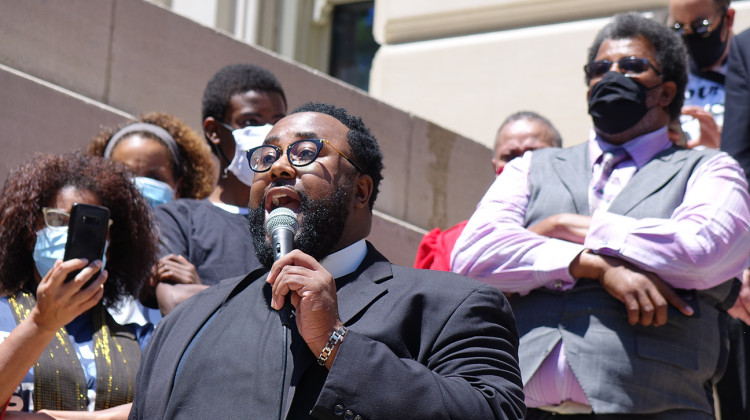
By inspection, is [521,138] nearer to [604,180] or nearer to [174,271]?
[604,180]

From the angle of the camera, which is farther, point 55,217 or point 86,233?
point 55,217

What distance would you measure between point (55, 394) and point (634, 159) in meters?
2.40

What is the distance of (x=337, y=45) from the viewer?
11609 millimetres

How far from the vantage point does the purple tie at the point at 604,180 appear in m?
4.56

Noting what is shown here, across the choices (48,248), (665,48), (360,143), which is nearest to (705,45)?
(665,48)

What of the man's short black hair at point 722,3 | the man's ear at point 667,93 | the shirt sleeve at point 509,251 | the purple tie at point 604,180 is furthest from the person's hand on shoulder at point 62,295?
the man's short black hair at point 722,3

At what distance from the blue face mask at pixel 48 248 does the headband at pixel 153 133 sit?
1462mm

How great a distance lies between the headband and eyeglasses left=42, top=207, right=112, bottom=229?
1.38 metres

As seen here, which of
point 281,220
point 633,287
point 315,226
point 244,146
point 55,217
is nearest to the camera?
point 281,220

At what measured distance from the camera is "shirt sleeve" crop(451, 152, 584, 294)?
4.28 meters

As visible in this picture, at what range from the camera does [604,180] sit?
464 cm

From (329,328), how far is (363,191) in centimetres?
82

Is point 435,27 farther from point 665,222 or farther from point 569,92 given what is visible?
point 665,222

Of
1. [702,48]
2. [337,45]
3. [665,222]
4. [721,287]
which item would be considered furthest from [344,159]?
[337,45]
